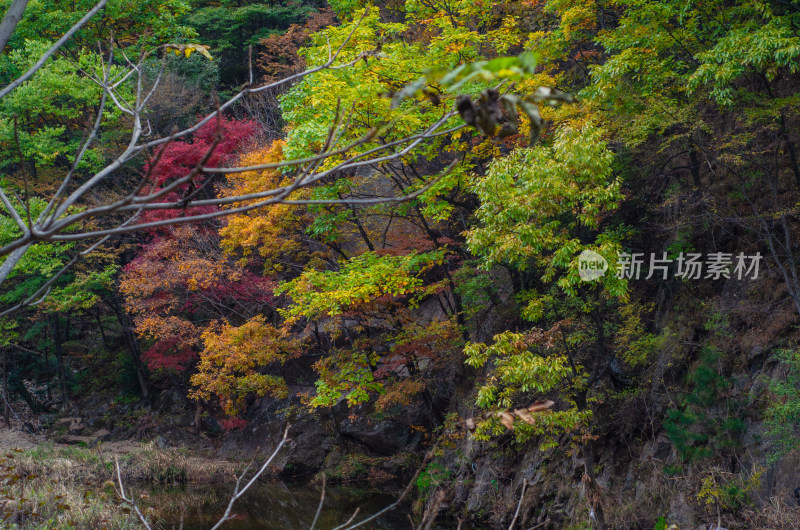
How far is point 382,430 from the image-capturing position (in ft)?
49.4

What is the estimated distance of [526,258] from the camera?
870 centimetres

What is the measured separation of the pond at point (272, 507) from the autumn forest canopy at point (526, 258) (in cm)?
95

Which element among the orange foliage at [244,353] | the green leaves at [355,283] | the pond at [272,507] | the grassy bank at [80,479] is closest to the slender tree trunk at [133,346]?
the grassy bank at [80,479]

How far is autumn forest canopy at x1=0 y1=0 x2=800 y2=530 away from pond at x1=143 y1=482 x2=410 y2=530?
949 millimetres

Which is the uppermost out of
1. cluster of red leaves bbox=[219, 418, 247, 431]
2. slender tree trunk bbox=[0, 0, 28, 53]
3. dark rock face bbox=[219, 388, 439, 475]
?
slender tree trunk bbox=[0, 0, 28, 53]

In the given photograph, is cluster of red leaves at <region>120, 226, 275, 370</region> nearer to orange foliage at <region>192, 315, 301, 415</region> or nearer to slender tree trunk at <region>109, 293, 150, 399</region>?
orange foliage at <region>192, 315, 301, 415</region>

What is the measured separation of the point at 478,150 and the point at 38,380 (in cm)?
1831

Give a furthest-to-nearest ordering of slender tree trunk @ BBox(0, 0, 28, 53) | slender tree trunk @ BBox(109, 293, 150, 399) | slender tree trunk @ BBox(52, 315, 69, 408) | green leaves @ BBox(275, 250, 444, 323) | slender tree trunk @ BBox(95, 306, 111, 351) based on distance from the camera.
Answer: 1. slender tree trunk @ BBox(95, 306, 111, 351)
2. slender tree trunk @ BBox(52, 315, 69, 408)
3. slender tree trunk @ BBox(109, 293, 150, 399)
4. green leaves @ BBox(275, 250, 444, 323)
5. slender tree trunk @ BBox(0, 0, 28, 53)

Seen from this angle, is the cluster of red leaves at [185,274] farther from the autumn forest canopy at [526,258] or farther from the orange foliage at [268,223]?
the orange foliage at [268,223]

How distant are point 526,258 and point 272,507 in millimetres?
8497

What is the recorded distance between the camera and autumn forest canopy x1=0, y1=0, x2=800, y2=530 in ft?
24.6

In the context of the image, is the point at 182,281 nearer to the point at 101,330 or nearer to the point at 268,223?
the point at 268,223

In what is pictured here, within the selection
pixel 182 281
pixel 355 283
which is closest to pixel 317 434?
pixel 182 281

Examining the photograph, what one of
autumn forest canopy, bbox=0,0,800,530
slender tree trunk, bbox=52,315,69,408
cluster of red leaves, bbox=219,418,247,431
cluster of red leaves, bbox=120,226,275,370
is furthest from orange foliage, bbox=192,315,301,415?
slender tree trunk, bbox=52,315,69,408
